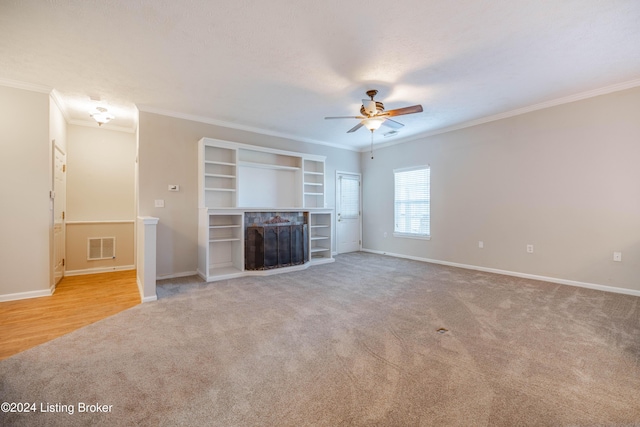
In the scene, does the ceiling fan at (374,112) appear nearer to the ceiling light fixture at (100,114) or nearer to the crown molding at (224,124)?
the crown molding at (224,124)

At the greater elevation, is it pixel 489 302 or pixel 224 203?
pixel 224 203

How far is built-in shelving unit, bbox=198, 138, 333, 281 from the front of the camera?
4688mm

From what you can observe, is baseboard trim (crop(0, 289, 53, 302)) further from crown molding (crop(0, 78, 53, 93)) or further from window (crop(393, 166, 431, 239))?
window (crop(393, 166, 431, 239))

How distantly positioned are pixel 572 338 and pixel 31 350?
15.0 ft

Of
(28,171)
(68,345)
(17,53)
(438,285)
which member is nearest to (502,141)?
(438,285)

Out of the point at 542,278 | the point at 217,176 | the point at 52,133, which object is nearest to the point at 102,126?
the point at 52,133

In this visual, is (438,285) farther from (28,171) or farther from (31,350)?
(28,171)

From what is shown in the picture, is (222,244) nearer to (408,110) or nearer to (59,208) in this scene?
(59,208)

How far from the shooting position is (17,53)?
2844mm

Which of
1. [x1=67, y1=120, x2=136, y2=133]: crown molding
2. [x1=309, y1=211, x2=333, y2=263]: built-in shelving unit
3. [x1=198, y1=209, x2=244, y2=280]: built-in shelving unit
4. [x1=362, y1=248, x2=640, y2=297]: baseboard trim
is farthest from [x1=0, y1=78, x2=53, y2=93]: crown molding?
[x1=362, y1=248, x2=640, y2=297]: baseboard trim

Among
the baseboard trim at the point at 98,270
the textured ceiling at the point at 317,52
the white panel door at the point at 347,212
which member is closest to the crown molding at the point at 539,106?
the textured ceiling at the point at 317,52

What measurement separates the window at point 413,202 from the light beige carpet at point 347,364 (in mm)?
2663

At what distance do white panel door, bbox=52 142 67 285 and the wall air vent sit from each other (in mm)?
390

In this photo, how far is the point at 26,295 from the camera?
3.56 meters
